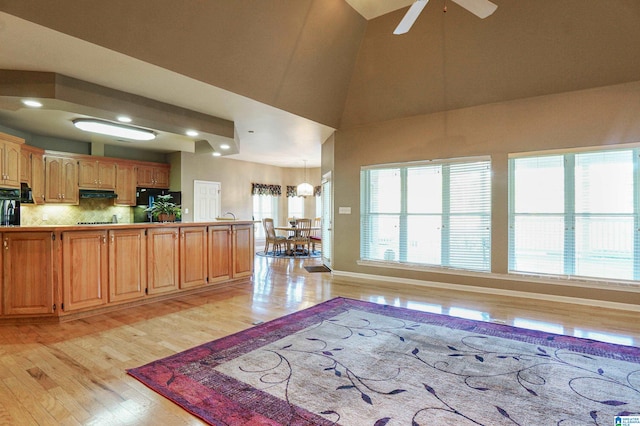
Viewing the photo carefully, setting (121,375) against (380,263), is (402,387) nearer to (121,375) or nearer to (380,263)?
(121,375)

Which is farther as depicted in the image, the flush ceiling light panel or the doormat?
the doormat

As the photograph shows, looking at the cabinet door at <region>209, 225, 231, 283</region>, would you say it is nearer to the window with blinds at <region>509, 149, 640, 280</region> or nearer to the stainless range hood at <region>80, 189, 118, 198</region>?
the stainless range hood at <region>80, 189, 118, 198</region>

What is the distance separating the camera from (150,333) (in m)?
3.20

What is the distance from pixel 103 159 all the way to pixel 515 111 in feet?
25.9

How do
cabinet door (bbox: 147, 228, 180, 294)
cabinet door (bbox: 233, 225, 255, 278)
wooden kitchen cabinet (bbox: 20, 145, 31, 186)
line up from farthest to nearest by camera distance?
wooden kitchen cabinet (bbox: 20, 145, 31, 186)
cabinet door (bbox: 233, 225, 255, 278)
cabinet door (bbox: 147, 228, 180, 294)

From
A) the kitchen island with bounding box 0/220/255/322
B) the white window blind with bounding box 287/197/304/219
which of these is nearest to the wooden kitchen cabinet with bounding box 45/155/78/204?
the kitchen island with bounding box 0/220/255/322

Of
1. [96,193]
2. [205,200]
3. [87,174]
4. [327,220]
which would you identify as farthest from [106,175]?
[327,220]

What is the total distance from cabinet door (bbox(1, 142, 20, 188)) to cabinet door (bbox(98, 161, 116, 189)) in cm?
188

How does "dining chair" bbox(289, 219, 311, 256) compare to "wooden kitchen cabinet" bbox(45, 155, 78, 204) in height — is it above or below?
below

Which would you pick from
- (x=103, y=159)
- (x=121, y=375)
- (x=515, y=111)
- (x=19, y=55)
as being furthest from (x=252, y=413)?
(x=103, y=159)

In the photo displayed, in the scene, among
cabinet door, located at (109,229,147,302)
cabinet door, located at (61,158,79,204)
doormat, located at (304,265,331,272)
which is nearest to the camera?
cabinet door, located at (109,229,147,302)

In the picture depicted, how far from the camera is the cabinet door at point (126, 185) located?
7363mm

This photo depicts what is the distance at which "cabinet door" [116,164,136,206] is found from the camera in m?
7.36

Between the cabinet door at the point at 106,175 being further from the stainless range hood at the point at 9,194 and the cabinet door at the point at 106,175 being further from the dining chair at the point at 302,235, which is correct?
the dining chair at the point at 302,235
